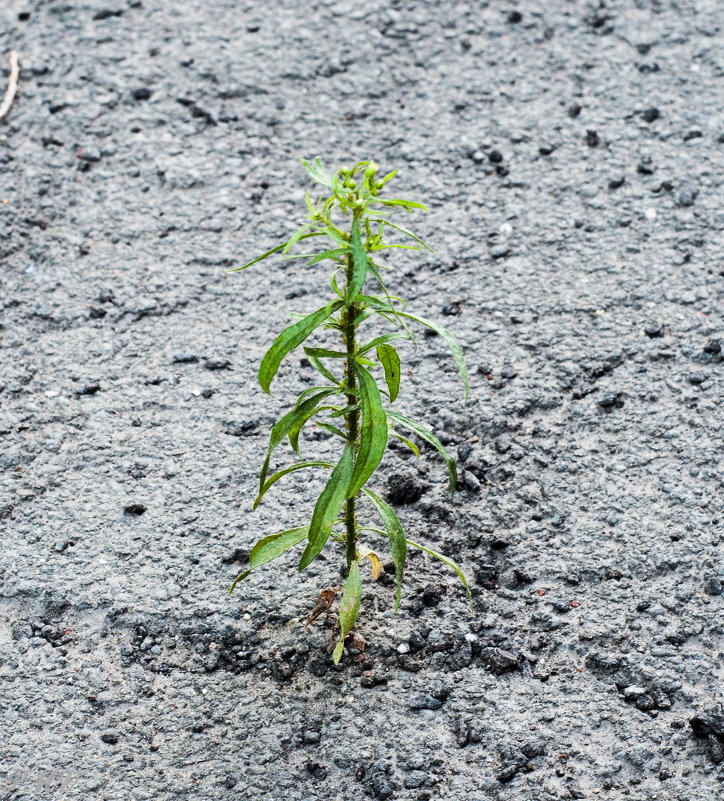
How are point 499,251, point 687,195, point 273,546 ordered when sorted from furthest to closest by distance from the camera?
1. point 687,195
2. point 499,251
3. point 273,546

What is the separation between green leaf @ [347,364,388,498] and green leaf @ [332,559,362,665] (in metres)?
0.37

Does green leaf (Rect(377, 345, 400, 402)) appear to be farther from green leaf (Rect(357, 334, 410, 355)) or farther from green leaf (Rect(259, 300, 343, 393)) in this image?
green leaf (Rect(259, 300, 343, 393))

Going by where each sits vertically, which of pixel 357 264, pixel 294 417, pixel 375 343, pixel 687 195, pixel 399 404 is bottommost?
pixel 399 404

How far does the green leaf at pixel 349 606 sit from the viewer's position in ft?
7.62

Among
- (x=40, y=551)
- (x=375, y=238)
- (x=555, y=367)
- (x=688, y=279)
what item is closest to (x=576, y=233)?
(x=688, y=279)

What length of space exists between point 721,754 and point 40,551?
1.87 m

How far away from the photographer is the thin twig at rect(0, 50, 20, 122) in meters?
4.15

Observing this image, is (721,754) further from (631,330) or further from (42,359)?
(42,359)

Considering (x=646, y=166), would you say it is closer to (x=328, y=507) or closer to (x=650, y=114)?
(x=650, y=114)

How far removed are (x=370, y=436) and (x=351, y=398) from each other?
0.18 m

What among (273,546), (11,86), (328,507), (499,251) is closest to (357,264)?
(328,507)

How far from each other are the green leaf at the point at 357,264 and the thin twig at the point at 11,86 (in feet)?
9.14

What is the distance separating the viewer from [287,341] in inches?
81.5

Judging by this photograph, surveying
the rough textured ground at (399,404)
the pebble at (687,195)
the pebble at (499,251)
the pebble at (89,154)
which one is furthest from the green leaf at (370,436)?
the pebble at (89,154)
